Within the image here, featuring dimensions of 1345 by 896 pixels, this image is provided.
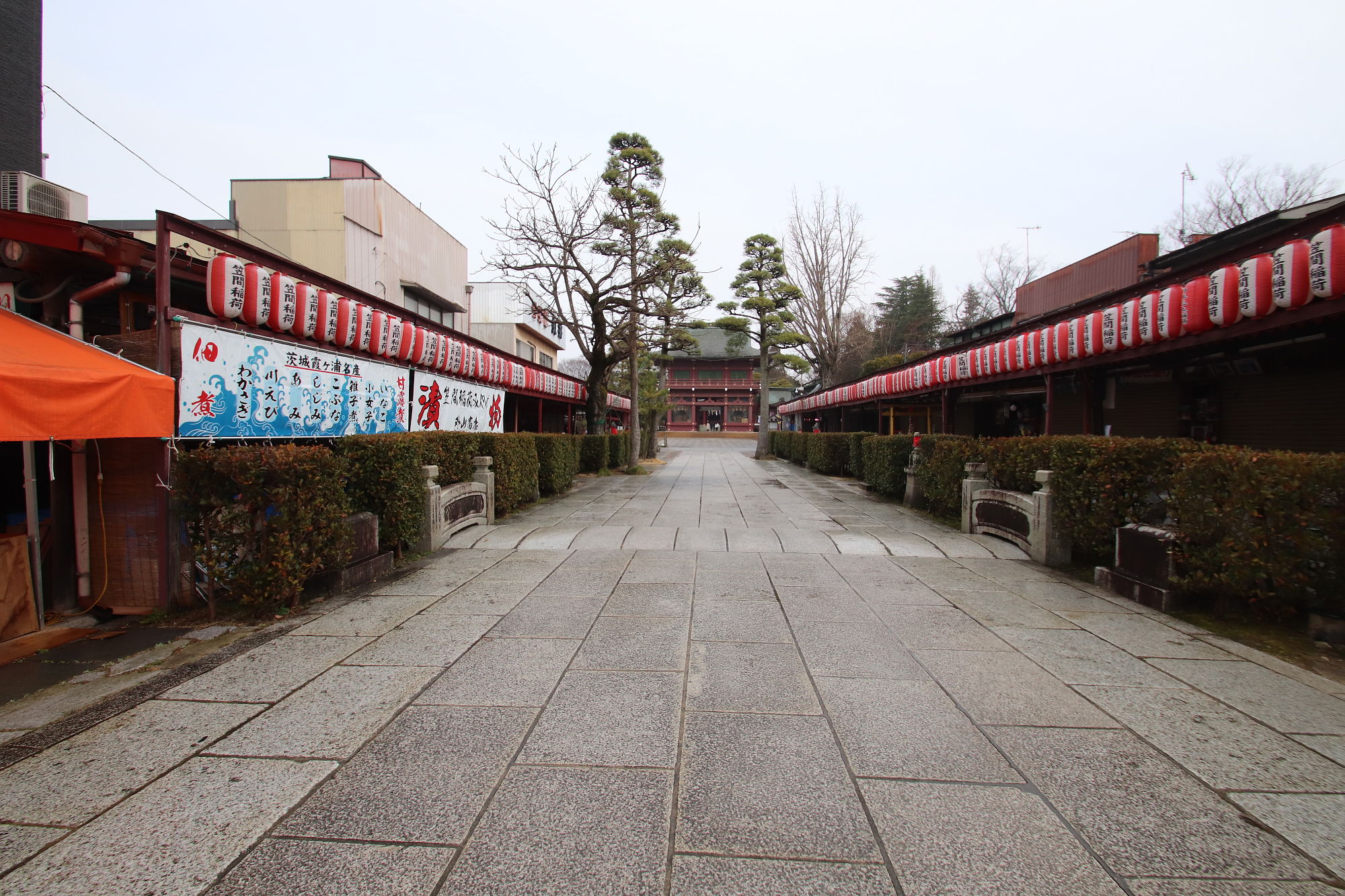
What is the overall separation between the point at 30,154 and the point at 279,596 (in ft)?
39.1

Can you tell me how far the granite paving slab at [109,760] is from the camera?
2316 millimetres

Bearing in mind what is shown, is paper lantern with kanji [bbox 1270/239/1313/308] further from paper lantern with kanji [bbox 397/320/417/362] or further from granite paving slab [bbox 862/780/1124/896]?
paper lantern with kanji [bbox 397/320/417/362]

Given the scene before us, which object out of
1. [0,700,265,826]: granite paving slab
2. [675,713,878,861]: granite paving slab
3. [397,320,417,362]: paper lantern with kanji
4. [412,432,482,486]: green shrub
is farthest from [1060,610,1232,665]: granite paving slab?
[397,320,417,362]: paper lantern with kanji

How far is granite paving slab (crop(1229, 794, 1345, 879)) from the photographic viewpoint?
2.07m

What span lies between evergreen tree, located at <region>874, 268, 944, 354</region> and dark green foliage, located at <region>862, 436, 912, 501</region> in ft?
90.6

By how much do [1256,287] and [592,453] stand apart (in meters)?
15.5

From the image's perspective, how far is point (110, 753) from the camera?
8.83 ft

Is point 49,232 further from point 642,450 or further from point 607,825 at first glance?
point 642,450

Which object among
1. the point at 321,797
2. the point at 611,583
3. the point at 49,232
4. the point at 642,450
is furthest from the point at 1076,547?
the point at 642,450

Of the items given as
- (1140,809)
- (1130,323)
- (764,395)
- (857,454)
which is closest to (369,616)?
(1140,809)

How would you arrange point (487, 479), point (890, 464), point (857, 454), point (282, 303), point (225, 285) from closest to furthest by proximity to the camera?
point (225, 285) → point (282, 303) → point (487, 479) → point (890, 464) → point (857, 454)

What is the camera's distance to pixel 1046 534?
21.4 ft

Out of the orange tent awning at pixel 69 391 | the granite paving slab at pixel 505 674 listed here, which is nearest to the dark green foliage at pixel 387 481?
the orange tent awning at pixel 69 391

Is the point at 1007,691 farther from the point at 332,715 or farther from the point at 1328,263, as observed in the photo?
the point at 1328,263
